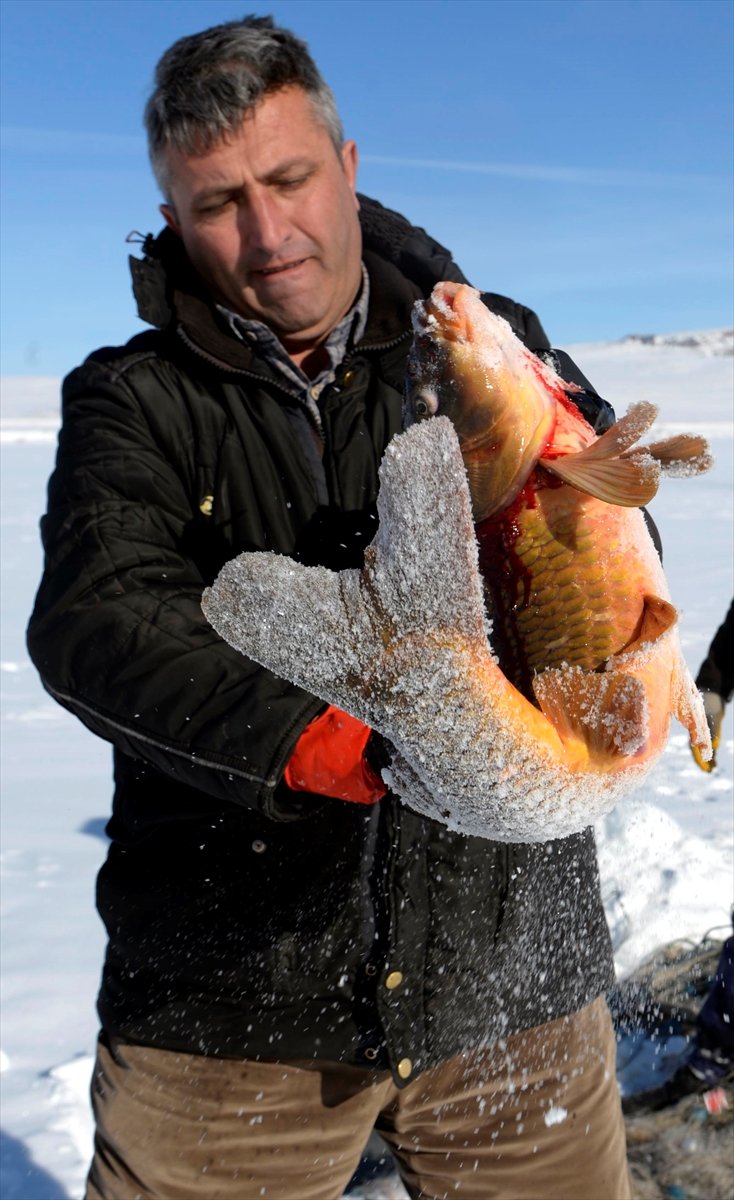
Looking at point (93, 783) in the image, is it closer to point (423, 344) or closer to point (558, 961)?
point (558, 961)

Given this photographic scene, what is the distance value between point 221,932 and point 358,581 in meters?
1.09

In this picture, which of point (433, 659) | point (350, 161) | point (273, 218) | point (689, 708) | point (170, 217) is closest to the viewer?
point (433, 659)

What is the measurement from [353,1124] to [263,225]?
193cm

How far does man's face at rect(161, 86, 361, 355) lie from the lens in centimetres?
218

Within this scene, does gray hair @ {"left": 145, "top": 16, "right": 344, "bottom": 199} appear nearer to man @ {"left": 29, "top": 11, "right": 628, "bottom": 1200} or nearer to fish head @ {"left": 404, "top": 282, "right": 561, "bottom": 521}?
man @ {"left": 29, "top": 11, "right": 628, "bottom": 1200}

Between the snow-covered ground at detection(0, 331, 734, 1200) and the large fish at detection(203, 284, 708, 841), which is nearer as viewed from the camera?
the large fish at detection(203, 284, 708, 841)

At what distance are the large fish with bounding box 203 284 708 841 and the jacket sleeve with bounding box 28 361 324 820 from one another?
268 millimetres

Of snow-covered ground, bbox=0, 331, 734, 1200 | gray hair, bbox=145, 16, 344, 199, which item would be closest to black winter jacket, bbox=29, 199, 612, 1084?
gray hair, bbox=145, 16, 344, 199

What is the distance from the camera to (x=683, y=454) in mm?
1515

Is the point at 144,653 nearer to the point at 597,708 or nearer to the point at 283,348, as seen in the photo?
the point at 597,708

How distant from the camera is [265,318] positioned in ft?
7.56

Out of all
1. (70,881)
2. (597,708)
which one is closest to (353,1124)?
(597,708)

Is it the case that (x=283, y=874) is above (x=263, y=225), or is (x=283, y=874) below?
below

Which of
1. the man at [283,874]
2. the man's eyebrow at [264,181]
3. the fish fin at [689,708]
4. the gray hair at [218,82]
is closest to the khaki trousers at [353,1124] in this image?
the man at [283,874]
